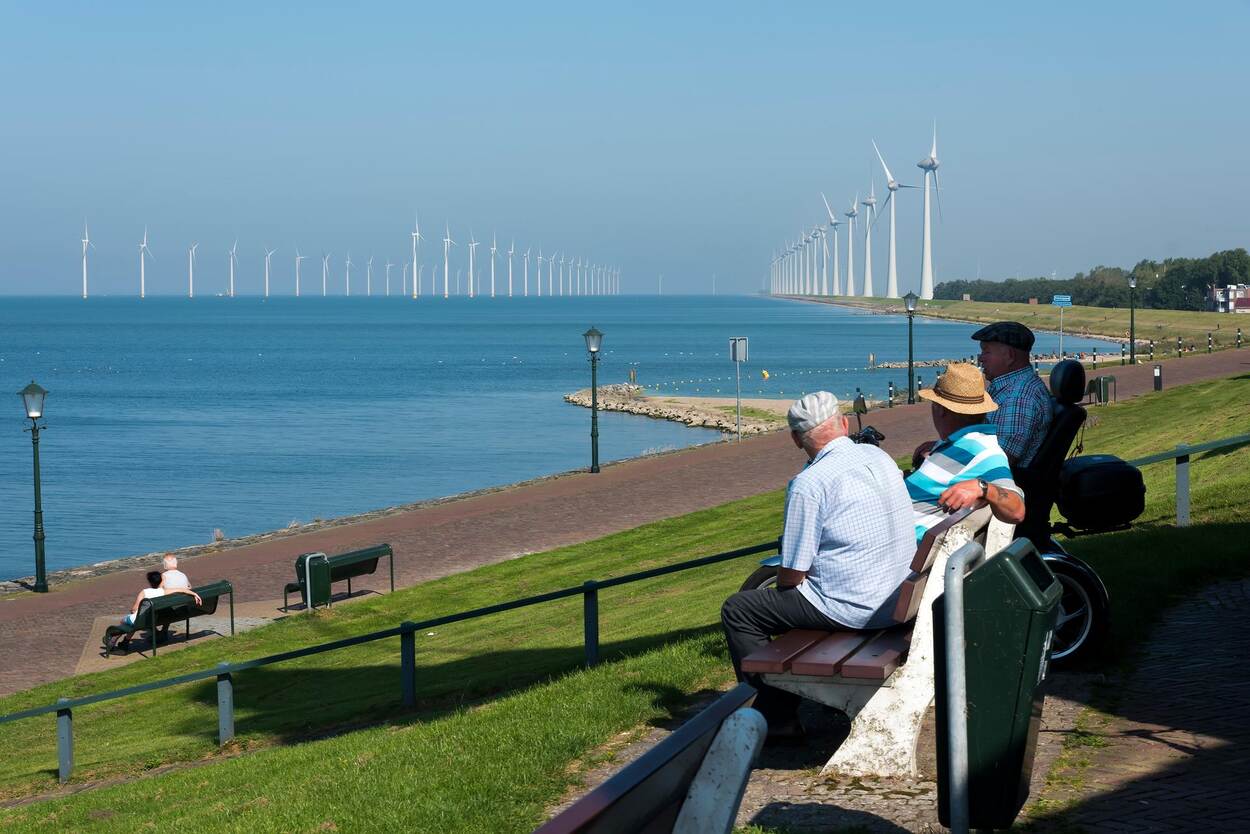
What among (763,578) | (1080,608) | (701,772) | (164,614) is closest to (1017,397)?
(1080,608)

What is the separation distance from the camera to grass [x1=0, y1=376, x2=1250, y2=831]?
697 cm

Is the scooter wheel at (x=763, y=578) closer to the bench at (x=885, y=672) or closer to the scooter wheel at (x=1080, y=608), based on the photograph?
the bench at (x=885, y=672)

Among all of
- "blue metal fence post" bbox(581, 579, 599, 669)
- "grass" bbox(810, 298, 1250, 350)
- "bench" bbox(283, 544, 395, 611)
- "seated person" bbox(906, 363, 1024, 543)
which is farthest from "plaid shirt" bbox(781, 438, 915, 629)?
"grass" bbox(810, 298, 1250, 350)

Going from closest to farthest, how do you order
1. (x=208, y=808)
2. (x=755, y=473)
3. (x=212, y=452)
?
(x=208, y=808)
(x=755, y=473)
(x=212, y=452)

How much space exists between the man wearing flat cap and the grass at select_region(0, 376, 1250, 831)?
4.63 ft

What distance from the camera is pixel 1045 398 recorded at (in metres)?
7.94

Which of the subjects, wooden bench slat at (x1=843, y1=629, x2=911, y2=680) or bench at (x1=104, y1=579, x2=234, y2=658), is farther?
bench at (x1=104, y1=579, x2=234, y2=658)

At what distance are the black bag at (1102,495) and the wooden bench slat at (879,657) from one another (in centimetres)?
284

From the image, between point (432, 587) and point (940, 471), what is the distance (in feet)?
46.8

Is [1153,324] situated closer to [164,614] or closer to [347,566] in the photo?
[347,566]

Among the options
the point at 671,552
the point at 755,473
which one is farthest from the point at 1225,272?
the point at 671,552

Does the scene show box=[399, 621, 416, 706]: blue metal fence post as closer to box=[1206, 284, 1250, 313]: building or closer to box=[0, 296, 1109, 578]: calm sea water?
box=[0, 296, 1109, 578]: calm sea water

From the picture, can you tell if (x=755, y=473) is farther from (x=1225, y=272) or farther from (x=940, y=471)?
(x=1225, y=272)

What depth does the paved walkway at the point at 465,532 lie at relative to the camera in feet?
68.6
